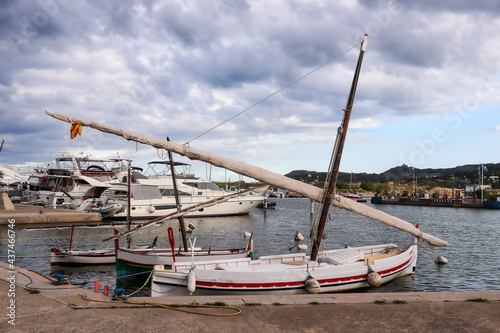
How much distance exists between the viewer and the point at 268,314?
443 inches

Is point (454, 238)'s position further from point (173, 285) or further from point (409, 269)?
point (173, 285)

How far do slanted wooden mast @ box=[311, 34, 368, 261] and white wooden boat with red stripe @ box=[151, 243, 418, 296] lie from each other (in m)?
1.06

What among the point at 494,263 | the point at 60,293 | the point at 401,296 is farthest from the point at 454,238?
the point at 60,293

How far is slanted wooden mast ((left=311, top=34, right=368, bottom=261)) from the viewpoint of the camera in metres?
18.4

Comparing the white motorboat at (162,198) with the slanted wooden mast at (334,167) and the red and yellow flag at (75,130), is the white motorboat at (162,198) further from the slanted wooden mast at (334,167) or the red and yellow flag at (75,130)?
the red and yellow flag at (75,130)

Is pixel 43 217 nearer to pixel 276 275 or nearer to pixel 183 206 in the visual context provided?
pixel 183 206

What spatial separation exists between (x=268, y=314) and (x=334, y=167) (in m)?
9.23

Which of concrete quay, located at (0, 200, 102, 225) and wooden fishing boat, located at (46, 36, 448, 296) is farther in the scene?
concrete quay, located at (0, 200, 102, 225)

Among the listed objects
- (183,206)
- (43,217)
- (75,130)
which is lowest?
(43,217)

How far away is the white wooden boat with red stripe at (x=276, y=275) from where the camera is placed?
1524 centimetres

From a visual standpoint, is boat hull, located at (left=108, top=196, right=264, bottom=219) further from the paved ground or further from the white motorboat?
the paved ground

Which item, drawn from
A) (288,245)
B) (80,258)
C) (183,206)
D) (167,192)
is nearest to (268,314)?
(80,258)

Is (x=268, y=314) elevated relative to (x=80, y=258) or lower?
elevated

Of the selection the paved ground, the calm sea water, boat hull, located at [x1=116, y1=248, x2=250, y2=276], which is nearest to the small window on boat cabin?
the calm sea water
